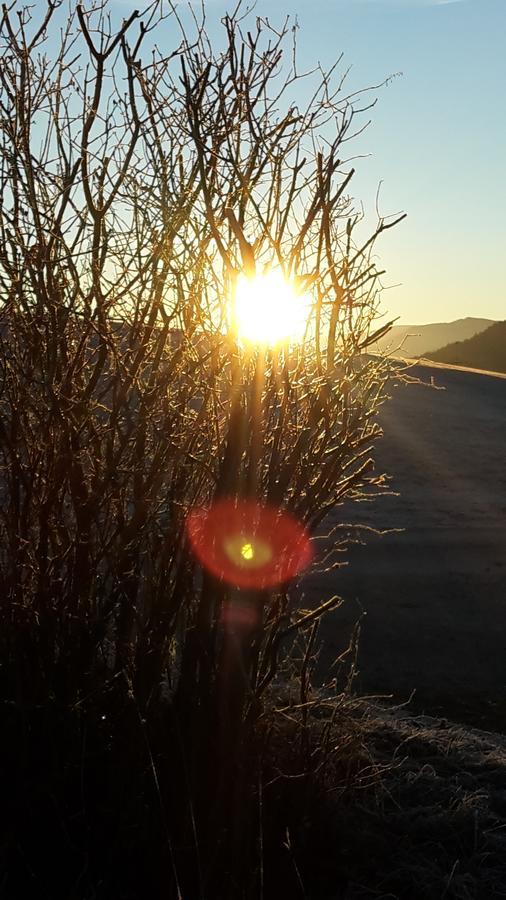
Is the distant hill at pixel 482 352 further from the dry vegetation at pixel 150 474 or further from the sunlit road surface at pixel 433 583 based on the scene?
the dry vegetation at pixel 150 474

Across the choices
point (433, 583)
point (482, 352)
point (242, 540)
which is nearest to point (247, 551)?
point (242, 540)

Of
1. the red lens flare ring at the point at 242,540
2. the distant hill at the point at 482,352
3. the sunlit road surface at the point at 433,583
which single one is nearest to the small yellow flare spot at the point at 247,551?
the red lens flare ring at the point at 242,540

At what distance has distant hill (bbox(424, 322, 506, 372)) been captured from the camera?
4525 cm

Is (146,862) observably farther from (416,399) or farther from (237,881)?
(416,399)

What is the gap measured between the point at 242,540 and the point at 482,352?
45398 millimetres

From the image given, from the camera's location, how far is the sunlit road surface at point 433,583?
7656 mm

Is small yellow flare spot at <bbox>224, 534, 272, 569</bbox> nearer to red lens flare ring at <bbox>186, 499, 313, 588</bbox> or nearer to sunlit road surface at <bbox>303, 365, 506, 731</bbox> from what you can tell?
red lens flare ring at <bbox>186, 499, 313, 588</bbox>

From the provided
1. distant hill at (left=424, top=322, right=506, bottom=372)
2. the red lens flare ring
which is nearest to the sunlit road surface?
the red lens flare ring

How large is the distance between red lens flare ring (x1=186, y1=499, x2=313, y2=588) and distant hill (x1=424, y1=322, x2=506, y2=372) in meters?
40.7

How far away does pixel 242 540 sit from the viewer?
355 centimetres

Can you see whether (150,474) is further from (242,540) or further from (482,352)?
(482,352)

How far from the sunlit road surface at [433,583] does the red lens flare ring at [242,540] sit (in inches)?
88.3

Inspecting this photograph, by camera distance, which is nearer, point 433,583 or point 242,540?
point 242,540

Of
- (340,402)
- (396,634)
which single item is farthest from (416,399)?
(340,402)
